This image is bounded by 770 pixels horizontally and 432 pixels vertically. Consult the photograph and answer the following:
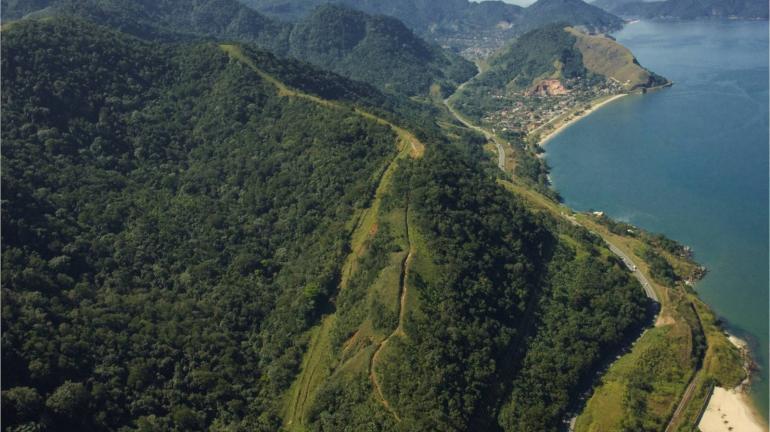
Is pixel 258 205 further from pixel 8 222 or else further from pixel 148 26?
pixel 148 26

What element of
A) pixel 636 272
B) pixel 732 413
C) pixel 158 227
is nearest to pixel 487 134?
pixel 636 272

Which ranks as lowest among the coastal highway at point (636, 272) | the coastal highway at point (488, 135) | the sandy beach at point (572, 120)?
the coastal highway at point (636, 272)

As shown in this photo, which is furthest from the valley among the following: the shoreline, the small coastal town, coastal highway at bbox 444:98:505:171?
the small coastal town

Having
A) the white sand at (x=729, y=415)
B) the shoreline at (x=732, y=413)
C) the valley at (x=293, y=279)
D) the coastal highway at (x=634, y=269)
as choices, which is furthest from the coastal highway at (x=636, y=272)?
the white sand at (x=729, y=415)

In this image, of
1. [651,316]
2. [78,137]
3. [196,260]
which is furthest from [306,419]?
[78,137]

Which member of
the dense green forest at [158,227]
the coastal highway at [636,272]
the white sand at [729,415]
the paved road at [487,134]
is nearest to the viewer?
the dense green forest at [158,227]

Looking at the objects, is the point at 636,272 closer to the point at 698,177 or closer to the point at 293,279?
the point at 698,177

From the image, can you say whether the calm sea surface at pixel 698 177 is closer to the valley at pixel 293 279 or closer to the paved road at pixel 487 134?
the valley at pixel 293 279
